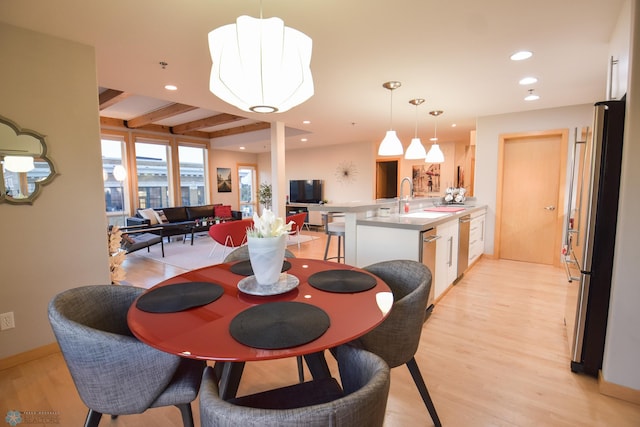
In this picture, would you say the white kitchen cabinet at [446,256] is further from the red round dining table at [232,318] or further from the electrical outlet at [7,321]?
the electrical outlet at [7,321]

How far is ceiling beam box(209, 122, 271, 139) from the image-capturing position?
6.92 meters

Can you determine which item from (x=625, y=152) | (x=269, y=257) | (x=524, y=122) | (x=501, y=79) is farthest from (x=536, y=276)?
(x=269, y=257)

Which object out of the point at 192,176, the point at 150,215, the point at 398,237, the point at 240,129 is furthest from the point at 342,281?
the point at 192,176

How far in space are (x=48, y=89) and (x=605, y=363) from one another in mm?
4209

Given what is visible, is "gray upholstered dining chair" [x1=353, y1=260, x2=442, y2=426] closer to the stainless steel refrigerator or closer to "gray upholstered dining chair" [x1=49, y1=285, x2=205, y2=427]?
"gray upholstered dining chair" [x1=49, y1=285, x2=205, y2=427]

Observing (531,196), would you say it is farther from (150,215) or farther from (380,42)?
(150,215)

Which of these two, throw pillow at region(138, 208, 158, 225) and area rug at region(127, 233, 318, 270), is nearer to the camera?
area rug at region(127, 233, 318, 270)

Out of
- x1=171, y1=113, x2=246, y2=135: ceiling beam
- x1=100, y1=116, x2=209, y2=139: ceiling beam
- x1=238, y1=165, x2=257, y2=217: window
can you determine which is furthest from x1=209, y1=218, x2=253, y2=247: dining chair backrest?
x1=238, y1=165, x2=257, y2=217: window

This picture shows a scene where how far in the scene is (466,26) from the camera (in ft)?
7.05

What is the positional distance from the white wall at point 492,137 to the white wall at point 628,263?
10.3ft

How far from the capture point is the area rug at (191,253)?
504 cm

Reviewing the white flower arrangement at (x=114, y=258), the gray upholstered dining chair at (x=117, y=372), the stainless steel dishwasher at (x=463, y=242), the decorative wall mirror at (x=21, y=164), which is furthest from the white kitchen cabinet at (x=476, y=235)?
the decorative wall mirror at (x=21, y=164)

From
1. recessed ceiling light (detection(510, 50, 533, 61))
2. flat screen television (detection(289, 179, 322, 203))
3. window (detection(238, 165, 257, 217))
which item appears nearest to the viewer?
recessed ceiling light (detection(510, 50, 533, 61))

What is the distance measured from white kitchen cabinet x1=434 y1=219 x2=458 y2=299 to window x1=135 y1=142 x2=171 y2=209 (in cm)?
742
